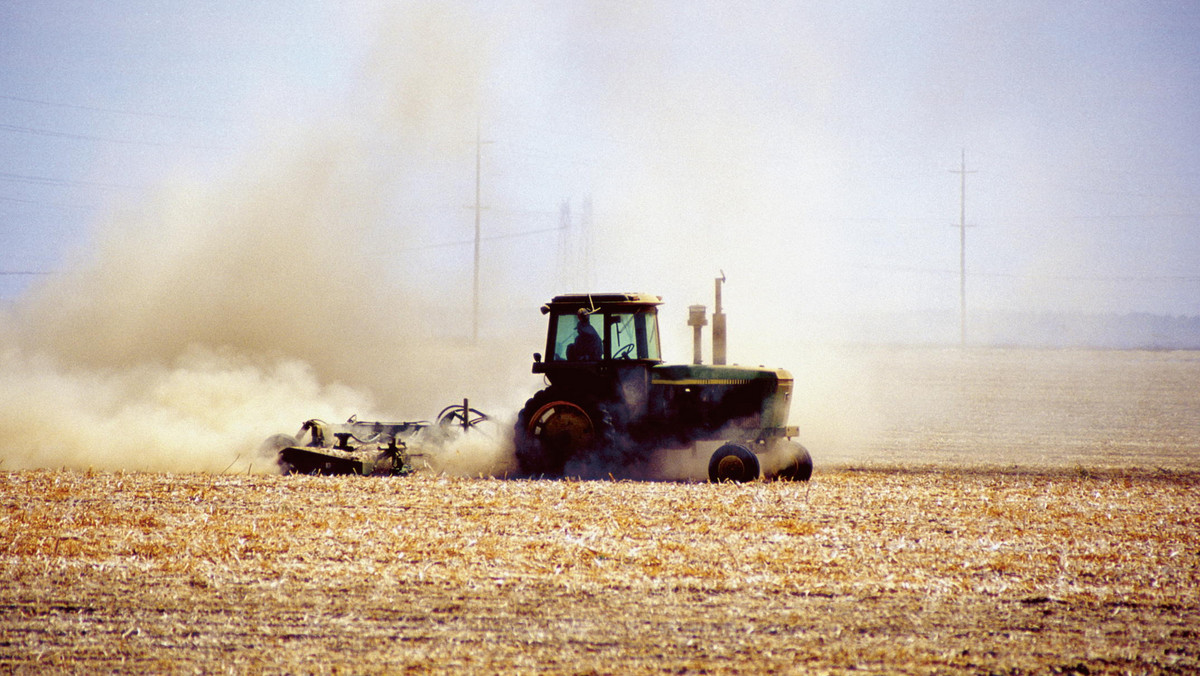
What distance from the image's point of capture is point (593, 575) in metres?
8.98

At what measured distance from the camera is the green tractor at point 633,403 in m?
16.2

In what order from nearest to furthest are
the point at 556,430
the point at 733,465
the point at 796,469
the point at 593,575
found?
1. the point at 593,575
2. the point at 733,465
3. the point at 796,469
4. the point at 556,430

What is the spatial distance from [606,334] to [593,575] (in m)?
7.73

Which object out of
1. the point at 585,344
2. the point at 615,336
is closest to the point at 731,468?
the point at 615,336

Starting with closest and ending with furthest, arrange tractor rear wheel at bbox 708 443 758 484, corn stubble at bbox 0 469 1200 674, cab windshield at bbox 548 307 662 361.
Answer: corn stubble at bbox 0 469 1200 674 < tractor rear wheel at bbox 708 443 758 484 < cab windshield at bbox 548 307 662 361

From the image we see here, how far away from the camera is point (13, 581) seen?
338 inches

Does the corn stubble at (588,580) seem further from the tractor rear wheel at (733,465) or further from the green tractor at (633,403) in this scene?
the green tractor at (633,403)

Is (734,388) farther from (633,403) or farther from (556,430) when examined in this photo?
(556,430)

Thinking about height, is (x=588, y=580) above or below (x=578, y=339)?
below

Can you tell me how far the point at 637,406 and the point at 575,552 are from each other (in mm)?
6622

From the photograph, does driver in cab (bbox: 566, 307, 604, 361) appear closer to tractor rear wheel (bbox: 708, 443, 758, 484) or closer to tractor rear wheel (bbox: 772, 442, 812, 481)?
tractor rear wheel (bbox: 708, 443, 758, 484)

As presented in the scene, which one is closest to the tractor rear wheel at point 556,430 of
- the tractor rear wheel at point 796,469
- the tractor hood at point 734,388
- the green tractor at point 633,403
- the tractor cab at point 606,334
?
the green tractor at point 633,403

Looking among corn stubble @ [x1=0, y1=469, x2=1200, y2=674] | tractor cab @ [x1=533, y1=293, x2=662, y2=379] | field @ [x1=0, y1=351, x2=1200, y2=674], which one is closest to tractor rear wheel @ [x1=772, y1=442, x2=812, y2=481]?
field @ [x1=0, y1=351, x2=1200, y2=674]

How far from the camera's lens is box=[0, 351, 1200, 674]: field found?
6777 millimetres
